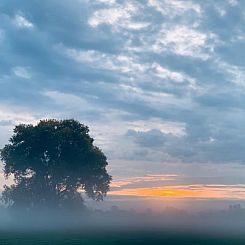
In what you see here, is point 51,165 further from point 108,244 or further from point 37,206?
point 108,244

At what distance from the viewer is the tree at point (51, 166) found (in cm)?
7894

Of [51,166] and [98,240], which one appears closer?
[98,240]

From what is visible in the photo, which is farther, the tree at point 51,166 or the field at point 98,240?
the tree at point 51,166

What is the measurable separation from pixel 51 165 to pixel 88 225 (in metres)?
14.4

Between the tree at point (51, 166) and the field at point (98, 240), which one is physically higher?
the tree at point (51, 166)

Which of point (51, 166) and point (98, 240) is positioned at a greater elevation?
point (51, 166)

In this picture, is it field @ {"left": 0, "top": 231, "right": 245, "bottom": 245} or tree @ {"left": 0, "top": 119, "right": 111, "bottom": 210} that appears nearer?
field @ {"left": 0, "top": 231, "right": 245, "bottom": 245}

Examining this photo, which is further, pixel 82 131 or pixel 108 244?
pixel 82 131

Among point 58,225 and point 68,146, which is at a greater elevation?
point 68,146

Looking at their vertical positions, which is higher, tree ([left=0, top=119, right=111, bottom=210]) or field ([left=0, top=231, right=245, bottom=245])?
tree ([left=0, top=119, right=111, bottom=210])

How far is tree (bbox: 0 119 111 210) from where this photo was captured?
78.9 meters

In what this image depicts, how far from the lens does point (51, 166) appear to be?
261 ft

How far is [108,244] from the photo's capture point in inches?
1519

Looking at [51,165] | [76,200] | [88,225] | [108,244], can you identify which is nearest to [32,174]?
[51,165]
